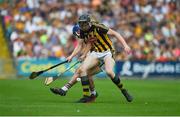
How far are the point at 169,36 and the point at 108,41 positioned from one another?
14.7 m

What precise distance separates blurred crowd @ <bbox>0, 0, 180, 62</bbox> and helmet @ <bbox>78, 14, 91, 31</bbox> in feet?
42.9

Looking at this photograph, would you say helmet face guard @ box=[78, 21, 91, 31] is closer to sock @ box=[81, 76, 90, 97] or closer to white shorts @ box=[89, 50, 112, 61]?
white shorts @ box=[89, 50, 112, 61]

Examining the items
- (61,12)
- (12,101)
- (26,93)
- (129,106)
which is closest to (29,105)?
(12,101)

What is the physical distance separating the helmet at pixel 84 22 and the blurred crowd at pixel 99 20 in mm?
13070

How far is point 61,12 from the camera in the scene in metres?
29.4

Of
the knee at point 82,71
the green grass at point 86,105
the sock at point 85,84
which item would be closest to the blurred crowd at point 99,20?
the green grass at point 86,105

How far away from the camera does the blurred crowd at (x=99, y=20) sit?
92.2 ft

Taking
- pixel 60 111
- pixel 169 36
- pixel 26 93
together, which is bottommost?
pixel 169 36

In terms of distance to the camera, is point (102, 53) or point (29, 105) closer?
point (29, 105)

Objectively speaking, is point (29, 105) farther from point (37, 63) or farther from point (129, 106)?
point (37, 63)

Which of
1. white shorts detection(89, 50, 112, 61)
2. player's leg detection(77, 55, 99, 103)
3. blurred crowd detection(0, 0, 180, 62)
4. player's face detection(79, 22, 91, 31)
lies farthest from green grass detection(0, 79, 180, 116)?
blurred crowd detection(0, 0, 180, 62)

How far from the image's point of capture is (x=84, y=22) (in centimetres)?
1464

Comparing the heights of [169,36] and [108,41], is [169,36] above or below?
below

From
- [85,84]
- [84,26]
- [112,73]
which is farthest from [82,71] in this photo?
[84,26]
